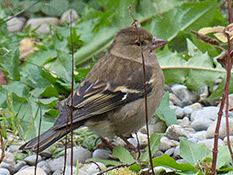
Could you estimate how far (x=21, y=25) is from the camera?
25.0ft

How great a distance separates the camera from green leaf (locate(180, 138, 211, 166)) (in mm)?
3398

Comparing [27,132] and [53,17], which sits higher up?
[53,17]

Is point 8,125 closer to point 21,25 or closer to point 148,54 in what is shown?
point 148,54

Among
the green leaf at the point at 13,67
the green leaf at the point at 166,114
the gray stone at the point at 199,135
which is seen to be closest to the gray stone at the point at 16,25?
the green leaf at the point at 13,67

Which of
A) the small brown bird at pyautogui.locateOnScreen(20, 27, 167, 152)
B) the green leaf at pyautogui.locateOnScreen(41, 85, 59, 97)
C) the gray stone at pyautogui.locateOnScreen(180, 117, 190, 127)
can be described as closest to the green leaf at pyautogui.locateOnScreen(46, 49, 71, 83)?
the green leaf at pyautogui.locateOnScreen(41, 85, 59, 97)

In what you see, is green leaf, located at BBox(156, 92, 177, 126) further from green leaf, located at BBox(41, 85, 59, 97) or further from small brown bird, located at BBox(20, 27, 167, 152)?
green leaf, located at BBox(41, 85, 59, 97)

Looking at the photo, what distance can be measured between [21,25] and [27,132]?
12.3 feet

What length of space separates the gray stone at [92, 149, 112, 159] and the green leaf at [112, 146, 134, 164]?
0.65ft

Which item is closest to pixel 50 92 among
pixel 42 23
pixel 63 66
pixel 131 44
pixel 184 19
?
pixel 63 66

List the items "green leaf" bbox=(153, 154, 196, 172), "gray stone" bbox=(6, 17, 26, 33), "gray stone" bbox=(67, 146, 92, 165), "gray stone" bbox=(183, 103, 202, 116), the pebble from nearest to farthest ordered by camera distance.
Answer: "green leaf" bbox=(153, 154, 196, 172), the pebble, "gray stone" bbox=(67, 146, 92, 165), "gray stone" bbox=(183, 103, 202, 116), "gray stone" bbox=(6, 17, 26, 33)

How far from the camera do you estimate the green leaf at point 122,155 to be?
3.62m

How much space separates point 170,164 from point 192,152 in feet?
0.67

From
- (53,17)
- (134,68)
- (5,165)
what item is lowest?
(5,165)

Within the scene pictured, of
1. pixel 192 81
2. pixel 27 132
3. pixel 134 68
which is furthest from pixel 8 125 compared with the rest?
pixel 192 81
